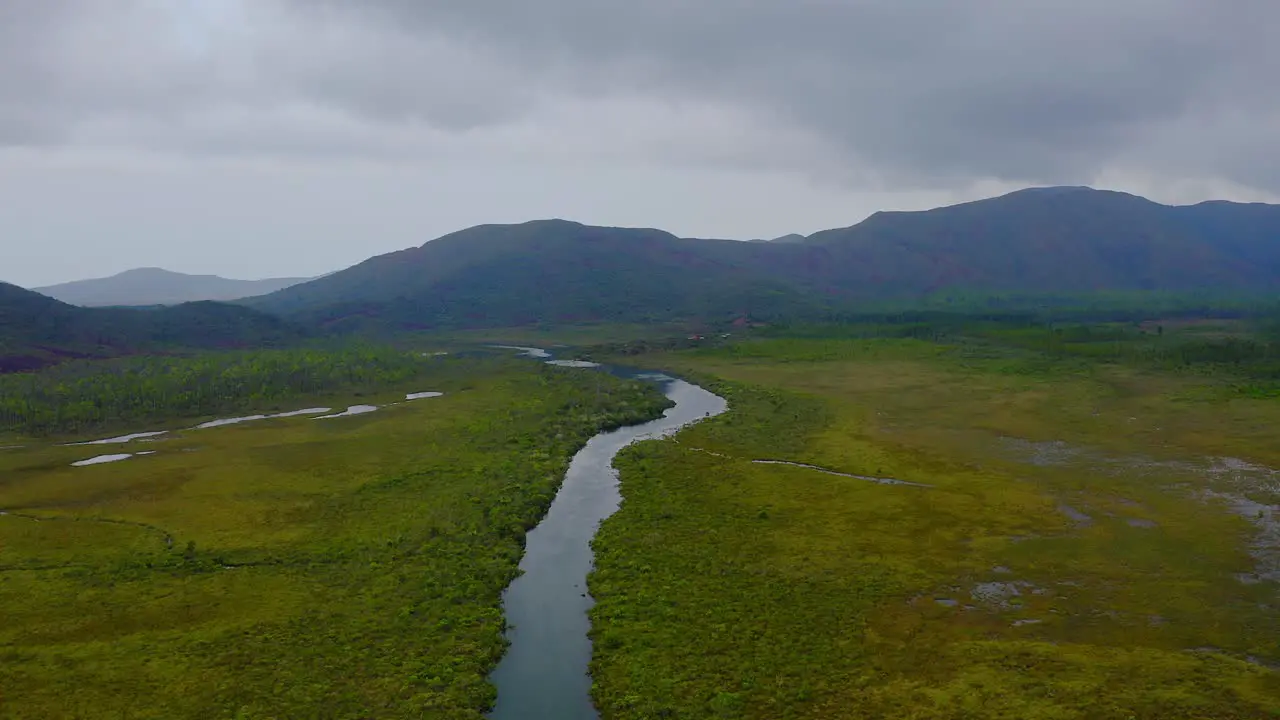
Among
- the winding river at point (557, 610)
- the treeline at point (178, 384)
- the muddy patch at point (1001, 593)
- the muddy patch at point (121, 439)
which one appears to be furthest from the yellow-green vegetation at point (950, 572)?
the treeline at point (178, 384)

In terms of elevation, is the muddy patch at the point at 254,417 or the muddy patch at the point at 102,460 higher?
the muddy patch at the point at 254,417

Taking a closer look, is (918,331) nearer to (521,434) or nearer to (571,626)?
(521,434)

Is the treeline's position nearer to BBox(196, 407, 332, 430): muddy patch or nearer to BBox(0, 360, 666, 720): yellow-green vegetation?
BBox(196, 407, 332, 430): muddy patch

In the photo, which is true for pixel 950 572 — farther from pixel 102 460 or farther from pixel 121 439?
pixel 121 439

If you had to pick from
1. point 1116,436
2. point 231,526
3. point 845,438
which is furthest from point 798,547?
point 1116,436

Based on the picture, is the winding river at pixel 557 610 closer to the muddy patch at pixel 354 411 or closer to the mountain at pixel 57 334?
the muddy patch at pixel 354 411

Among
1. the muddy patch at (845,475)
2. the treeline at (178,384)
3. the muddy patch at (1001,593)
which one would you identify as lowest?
the muddy patch at (1001,593)

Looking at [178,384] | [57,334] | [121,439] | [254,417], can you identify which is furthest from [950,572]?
[57,334]
